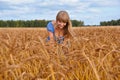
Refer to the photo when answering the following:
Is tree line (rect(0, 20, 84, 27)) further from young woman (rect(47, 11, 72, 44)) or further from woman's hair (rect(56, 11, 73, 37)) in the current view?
woman's hair (rect(56, 11, 73, 37))

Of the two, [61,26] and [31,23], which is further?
[31,23]

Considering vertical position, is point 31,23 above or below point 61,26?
below

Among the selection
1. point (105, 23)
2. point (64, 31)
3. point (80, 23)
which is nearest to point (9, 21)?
point (80, 23)

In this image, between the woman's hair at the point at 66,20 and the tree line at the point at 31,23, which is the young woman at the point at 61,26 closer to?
the woman's hair at the point at 66,20

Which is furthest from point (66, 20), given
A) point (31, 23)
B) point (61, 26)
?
point (31, 23)

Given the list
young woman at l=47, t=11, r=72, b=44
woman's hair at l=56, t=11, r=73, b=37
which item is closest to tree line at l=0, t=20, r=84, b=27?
young woman at l=47, t=11, r=72, b=44

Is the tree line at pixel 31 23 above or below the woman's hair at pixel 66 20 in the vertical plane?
below

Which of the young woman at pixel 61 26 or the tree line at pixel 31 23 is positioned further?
the tree line at pixel 31 23

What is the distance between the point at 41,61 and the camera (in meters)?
2.87

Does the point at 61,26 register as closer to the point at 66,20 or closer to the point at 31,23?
the point at 66,20

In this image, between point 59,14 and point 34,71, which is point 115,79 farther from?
point 59,14

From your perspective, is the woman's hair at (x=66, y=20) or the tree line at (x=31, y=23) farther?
the tree line at (x=31, y=23)

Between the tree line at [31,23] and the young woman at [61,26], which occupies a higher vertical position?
the young woman at [61,26]

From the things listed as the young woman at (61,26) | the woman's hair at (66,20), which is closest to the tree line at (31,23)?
the young woman at (61,26)
